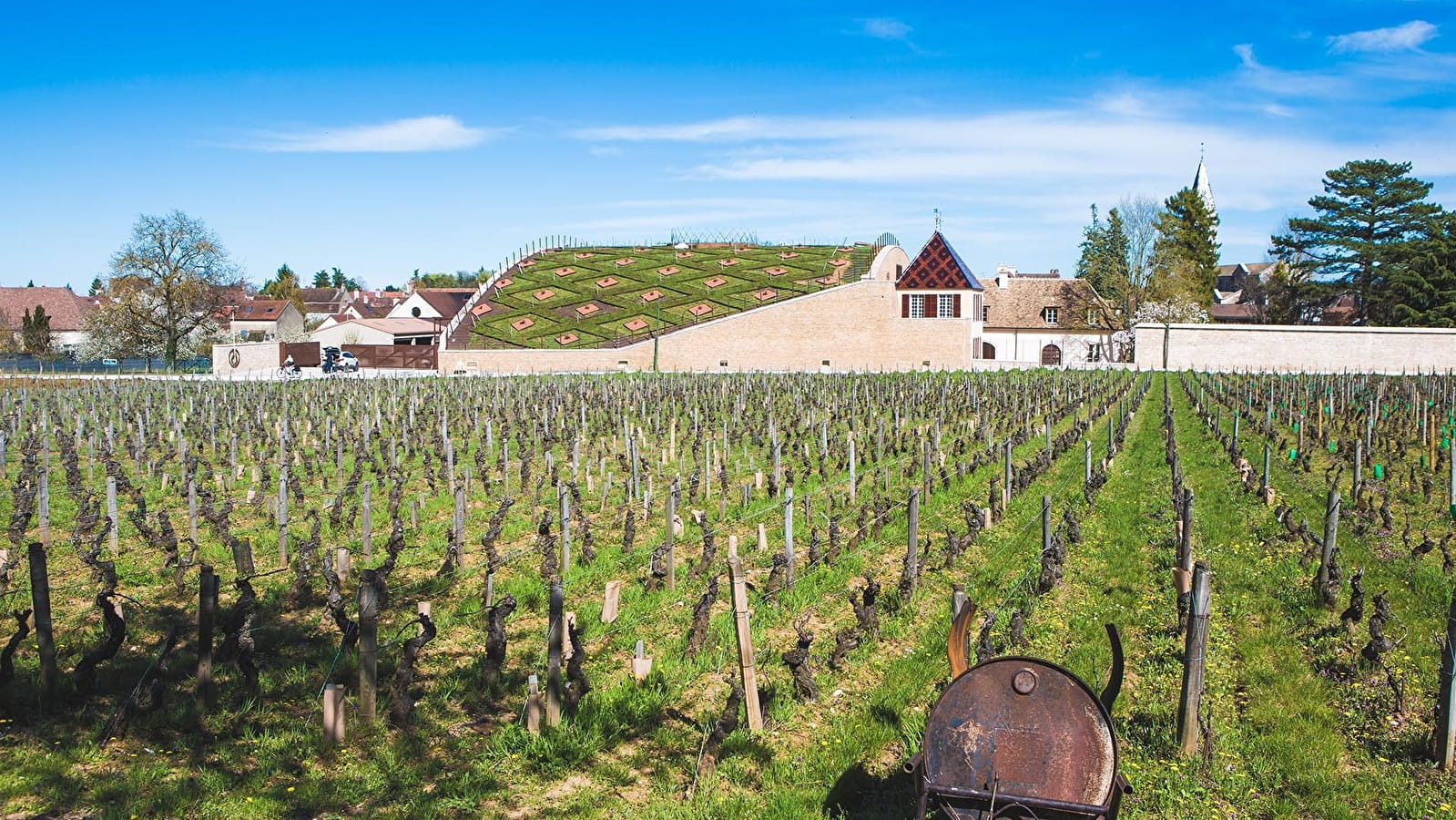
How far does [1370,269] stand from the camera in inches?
2402

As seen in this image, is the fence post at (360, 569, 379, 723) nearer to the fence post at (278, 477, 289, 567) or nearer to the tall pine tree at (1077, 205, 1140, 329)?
the fence post at (278, 477, 289, 567)

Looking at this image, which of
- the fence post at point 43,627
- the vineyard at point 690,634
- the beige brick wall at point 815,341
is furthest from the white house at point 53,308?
the fence post at point 43,627

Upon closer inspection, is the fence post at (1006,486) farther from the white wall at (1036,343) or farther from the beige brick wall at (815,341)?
the white wall at (1036,343)

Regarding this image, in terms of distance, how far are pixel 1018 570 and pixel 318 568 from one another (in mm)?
6998

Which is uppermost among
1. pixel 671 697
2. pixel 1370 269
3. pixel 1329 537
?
pixel 1370 269

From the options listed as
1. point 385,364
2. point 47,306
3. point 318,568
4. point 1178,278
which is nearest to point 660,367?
point 385,364

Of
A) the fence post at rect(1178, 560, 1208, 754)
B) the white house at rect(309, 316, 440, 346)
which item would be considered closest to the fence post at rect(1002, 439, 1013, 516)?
the fence post at rect(1178, 560, 1208, 754)

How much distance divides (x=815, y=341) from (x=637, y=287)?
70.2 ft

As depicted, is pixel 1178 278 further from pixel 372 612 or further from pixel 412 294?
pixel 372 612

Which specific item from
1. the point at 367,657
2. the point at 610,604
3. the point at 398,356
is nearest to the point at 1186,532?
the point at 610,604

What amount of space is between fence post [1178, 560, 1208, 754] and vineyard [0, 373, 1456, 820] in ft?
0.09

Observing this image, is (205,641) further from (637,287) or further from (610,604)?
A: (637,287)

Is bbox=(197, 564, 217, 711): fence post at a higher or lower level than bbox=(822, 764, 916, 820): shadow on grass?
higher

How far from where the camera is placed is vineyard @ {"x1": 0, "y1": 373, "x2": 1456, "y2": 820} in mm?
6129
